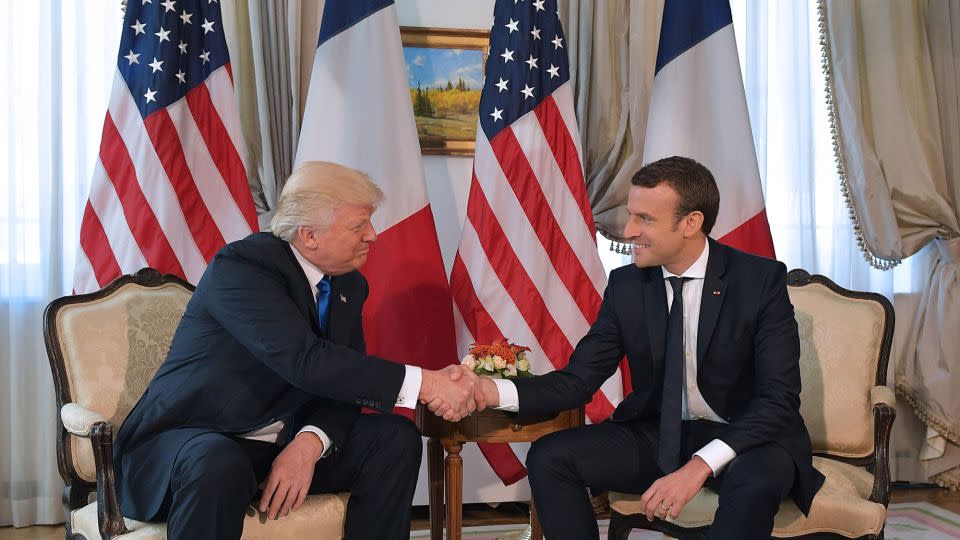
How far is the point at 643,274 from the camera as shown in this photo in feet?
10.1

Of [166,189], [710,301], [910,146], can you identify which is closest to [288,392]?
[710,301]

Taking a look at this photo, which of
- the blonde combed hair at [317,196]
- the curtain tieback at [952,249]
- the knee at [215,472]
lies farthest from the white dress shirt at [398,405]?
the curtain tieback at [952,249]

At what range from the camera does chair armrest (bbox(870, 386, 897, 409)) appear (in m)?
3.15

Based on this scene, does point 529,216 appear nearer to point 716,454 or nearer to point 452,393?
point 452,393

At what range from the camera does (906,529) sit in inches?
170

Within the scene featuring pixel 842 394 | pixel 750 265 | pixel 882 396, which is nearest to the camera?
pixel 750 265

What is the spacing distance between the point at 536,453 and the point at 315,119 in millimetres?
1865

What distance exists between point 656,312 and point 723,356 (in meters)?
0.25

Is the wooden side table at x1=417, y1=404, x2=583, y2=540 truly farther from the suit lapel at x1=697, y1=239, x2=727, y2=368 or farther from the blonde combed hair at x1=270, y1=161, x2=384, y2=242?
the blonde combed hair at x1=270, y1=161, x2=384, y2=242

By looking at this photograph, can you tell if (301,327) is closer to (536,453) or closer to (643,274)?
(536,453)

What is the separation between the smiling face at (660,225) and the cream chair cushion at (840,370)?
2.89 feet

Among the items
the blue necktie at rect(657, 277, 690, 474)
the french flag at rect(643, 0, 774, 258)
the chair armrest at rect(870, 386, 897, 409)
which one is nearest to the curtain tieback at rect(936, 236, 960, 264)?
the french flag at rect(643, 0, 774, 258)

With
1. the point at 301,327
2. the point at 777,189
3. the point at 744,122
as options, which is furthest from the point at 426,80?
the point at 301,327

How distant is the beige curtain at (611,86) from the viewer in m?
4.73
